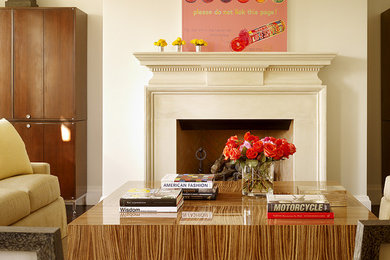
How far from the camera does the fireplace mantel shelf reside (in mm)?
3820

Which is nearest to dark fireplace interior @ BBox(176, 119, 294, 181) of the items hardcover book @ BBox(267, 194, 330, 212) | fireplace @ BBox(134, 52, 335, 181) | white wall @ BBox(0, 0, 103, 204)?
fireplace @ BBox(134, 52, 335, 181)

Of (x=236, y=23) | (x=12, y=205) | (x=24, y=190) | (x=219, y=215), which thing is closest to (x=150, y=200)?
(x=219, y=215)

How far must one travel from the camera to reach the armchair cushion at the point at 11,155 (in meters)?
3.06

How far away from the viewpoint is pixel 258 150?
90.9 inches

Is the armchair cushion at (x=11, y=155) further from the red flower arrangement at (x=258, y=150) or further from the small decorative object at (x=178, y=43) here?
the red flower arrangement at (x=258, y=150)

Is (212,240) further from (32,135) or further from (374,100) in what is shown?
(374,100)

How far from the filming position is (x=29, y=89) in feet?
14.1

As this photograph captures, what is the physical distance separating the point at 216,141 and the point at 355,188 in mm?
1287

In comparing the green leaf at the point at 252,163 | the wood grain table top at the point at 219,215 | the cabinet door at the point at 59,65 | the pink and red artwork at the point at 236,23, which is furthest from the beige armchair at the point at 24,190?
the pink and red artwork at the point at 236,23

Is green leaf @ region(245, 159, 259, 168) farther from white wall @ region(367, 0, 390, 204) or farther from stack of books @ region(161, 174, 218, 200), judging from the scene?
white wall @ region(367, 0, 390, 204)

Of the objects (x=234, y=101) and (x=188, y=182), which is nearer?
(x=188, y=182)

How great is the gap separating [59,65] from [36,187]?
66.7 inches

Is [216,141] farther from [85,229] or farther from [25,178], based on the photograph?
[85,229]

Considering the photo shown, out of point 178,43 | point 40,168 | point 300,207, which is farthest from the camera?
point 178,43
